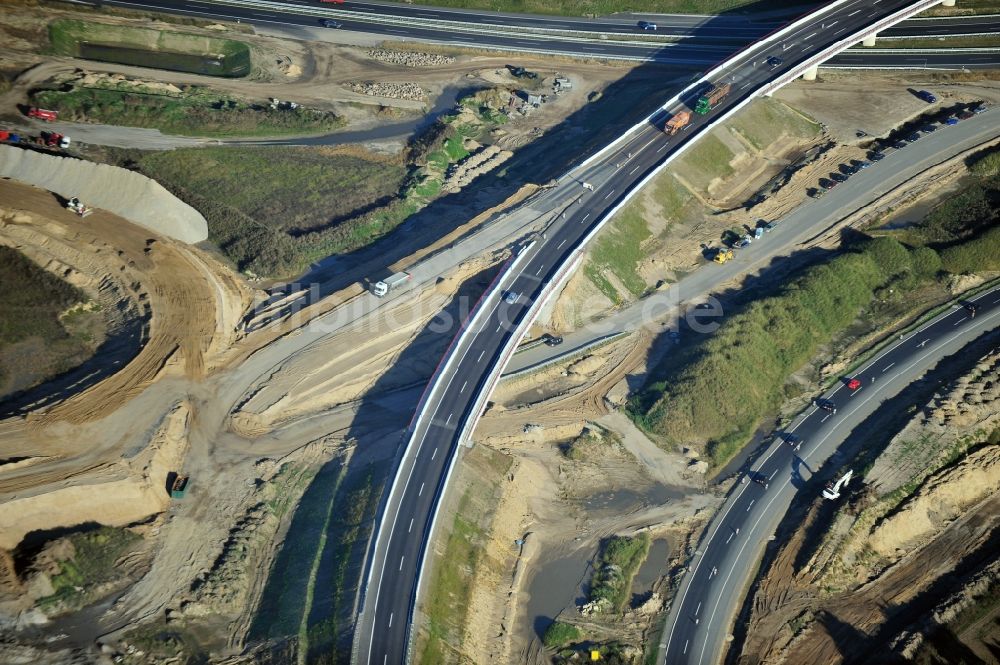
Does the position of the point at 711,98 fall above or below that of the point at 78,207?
above

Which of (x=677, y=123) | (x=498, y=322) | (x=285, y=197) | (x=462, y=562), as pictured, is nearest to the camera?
(x=462, y=562)

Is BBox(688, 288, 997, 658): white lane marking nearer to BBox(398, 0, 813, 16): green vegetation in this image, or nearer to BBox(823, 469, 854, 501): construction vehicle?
BBox(823, 469, 854, 501): construction vehicle

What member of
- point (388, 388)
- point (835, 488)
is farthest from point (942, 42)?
point (388, 388)

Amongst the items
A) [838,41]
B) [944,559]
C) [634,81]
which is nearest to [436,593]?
[944,559]

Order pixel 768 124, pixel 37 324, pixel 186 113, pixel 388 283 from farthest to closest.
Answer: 1. pixel 768 124
2. pixel 186 113
3. pixel 388 283
4. pixel 37 324

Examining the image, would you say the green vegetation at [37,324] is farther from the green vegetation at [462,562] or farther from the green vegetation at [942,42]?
the green vegetation at [942,42]

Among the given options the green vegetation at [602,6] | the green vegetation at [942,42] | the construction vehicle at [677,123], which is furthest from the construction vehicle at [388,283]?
the green vegetation at [942,42]

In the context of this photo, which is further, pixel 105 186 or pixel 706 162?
pixel 706 162

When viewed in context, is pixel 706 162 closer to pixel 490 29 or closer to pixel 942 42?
pixel 490 29
